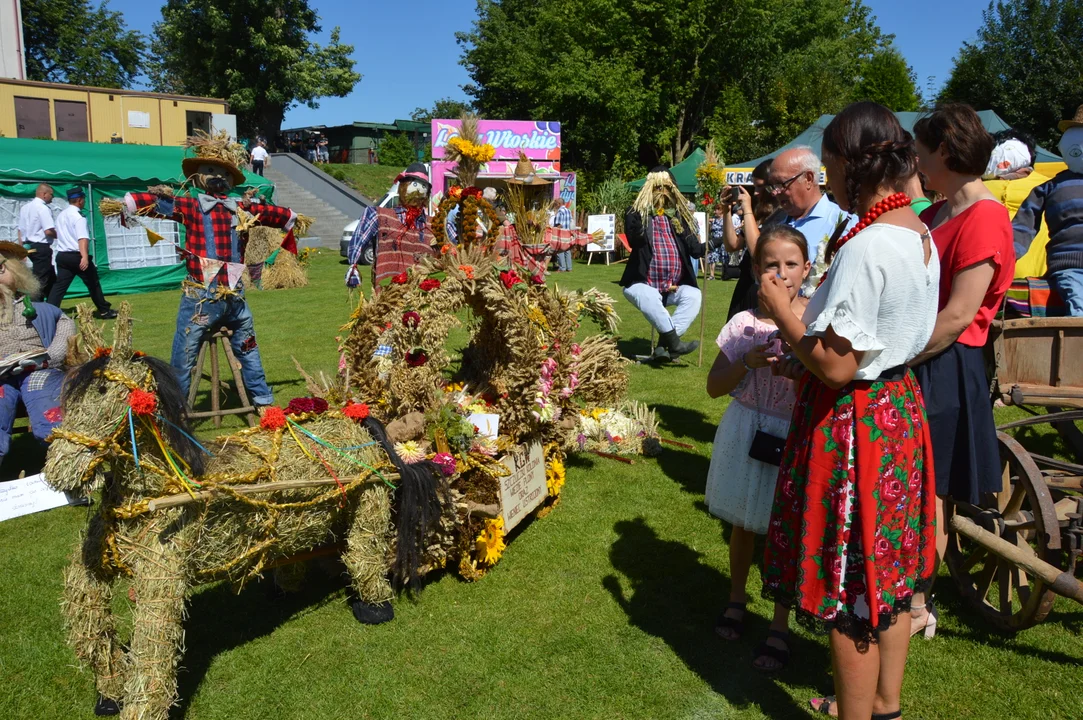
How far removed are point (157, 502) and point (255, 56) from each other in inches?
1696

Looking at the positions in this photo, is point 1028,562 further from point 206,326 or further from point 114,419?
point 206,326

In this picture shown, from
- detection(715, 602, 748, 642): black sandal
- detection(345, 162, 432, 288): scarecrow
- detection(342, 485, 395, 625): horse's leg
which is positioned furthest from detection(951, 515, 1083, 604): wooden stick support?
detection(345, 162, 432, 288): scarecrow

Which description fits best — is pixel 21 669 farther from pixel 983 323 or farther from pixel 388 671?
pixel 983 323

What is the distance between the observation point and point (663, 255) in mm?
8500

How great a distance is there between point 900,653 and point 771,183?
2.41 m

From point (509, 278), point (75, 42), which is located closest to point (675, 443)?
point (509, 278)

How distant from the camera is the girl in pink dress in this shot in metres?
3.01

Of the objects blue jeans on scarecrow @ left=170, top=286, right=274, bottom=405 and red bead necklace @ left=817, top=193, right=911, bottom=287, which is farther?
blue jeans on scarecrow @ left=170, top=286, right=274, bottom=405

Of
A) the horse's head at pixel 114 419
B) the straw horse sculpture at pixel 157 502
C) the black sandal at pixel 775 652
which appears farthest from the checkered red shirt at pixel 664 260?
the horse's head at pixel 114 419

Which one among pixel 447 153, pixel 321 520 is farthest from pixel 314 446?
pixel 447 153

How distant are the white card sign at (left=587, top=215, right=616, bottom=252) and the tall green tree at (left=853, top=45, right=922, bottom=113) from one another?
17431 mm

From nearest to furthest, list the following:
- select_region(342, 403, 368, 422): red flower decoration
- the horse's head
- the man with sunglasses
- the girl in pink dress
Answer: the horse's head < the girl in pink dress < select_region(342, 403, 368, 422): red flower decoration < the man with sunglasses

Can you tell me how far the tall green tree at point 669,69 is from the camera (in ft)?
108

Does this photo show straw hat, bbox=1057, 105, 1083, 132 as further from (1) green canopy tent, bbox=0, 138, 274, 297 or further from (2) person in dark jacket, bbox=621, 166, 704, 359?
(1) green canopy tent, bbox=0, 138, 274, 297
